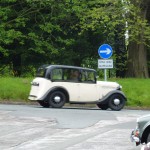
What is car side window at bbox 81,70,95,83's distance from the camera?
2320 cm

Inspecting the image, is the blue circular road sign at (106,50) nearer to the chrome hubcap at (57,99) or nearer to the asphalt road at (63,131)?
the chrome hubcap at (57,99)

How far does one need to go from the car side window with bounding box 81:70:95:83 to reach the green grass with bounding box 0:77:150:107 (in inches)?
170

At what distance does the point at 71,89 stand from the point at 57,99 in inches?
32.1

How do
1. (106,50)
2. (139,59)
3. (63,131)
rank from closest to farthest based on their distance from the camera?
(63,131) < (106,50) < (139,59)

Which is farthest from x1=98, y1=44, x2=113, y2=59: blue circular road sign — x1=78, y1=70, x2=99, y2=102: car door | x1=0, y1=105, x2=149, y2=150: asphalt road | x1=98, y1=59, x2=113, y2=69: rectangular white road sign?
x1=0, y1=105, x2=149, y2=150: asphalt road

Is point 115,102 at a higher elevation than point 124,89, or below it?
below

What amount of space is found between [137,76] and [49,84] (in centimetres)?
1246

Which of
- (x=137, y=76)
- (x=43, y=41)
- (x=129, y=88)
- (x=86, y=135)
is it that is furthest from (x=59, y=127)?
(x=43, y=41)

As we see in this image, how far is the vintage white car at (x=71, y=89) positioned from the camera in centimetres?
2252

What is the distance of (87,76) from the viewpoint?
23.3 m

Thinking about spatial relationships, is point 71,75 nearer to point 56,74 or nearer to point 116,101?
point 56,74

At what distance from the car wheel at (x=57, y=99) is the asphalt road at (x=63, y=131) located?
3.28m

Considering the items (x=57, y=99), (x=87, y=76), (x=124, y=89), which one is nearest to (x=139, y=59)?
(x=124, y=89)

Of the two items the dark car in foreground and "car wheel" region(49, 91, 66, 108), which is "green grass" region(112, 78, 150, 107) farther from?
the dark car in foreground
